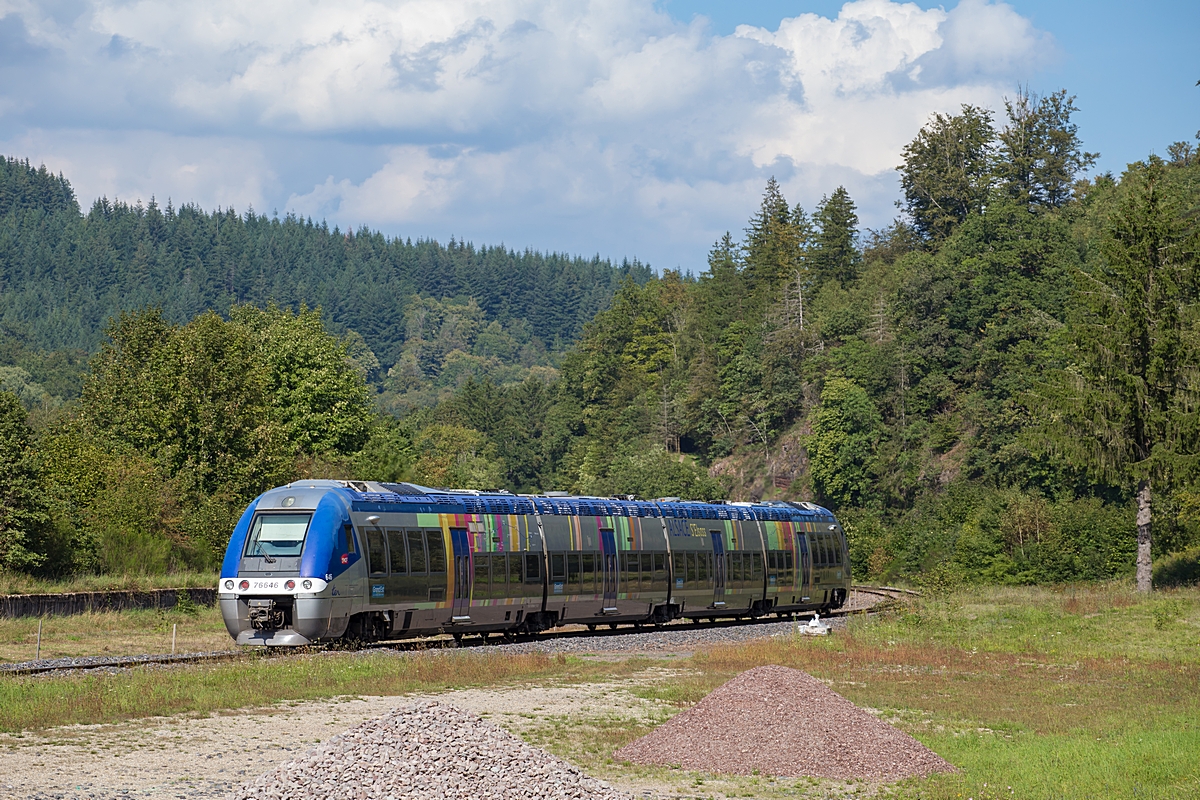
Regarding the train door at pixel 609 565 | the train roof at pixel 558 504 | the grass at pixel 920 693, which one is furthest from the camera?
the train door at pixel 609 565

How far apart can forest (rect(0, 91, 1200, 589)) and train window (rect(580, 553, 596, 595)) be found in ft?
59.6

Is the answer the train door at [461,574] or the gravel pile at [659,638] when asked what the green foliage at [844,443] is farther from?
the train door at [461,574]

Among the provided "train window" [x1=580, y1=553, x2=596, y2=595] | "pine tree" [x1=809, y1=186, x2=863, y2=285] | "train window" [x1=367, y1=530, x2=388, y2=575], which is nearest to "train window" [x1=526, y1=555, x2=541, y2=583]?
"train window" [x1=580, y1=553, x2=596, y2=595]

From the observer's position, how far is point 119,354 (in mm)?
96812

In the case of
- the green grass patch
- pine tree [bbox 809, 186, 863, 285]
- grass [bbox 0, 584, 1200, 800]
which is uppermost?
pine tree [bbox 809, 186, 863, 285]

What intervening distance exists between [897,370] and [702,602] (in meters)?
77.5

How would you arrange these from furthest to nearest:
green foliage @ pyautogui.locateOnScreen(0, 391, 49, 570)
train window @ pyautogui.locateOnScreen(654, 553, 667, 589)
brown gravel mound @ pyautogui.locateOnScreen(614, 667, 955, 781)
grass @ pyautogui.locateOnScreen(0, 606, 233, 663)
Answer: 1. green foliage @ pyautogui.locateOnScreen(0, 391, 49, 570)
2. train window @ pyautogui.locateOnScreen(654, 553, 667, 589)
3. grass @ pyautogui.locateOnScreen(0, 606, 233, 663)
4. brown gravel mound @ pyautogui.locateOnScreen(614, 667, 955, 781)

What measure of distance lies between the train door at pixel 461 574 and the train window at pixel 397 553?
5.73 ft

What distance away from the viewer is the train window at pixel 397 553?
3166 cm

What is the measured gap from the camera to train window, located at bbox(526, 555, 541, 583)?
118 feet

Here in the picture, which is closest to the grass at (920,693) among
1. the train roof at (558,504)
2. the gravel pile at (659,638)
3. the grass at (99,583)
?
the gravel pile at (659,638)

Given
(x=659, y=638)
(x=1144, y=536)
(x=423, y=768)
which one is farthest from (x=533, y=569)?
(x=1144, y=536)

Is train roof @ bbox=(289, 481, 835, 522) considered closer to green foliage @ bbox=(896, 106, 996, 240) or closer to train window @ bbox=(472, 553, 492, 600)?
train window @ bbox=(472, 553, 492, 600)

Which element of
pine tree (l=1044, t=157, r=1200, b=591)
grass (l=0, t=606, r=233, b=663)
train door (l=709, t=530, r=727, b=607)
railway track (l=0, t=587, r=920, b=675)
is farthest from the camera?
pine tree (l=1044, t=157, r=1200, b=591)
